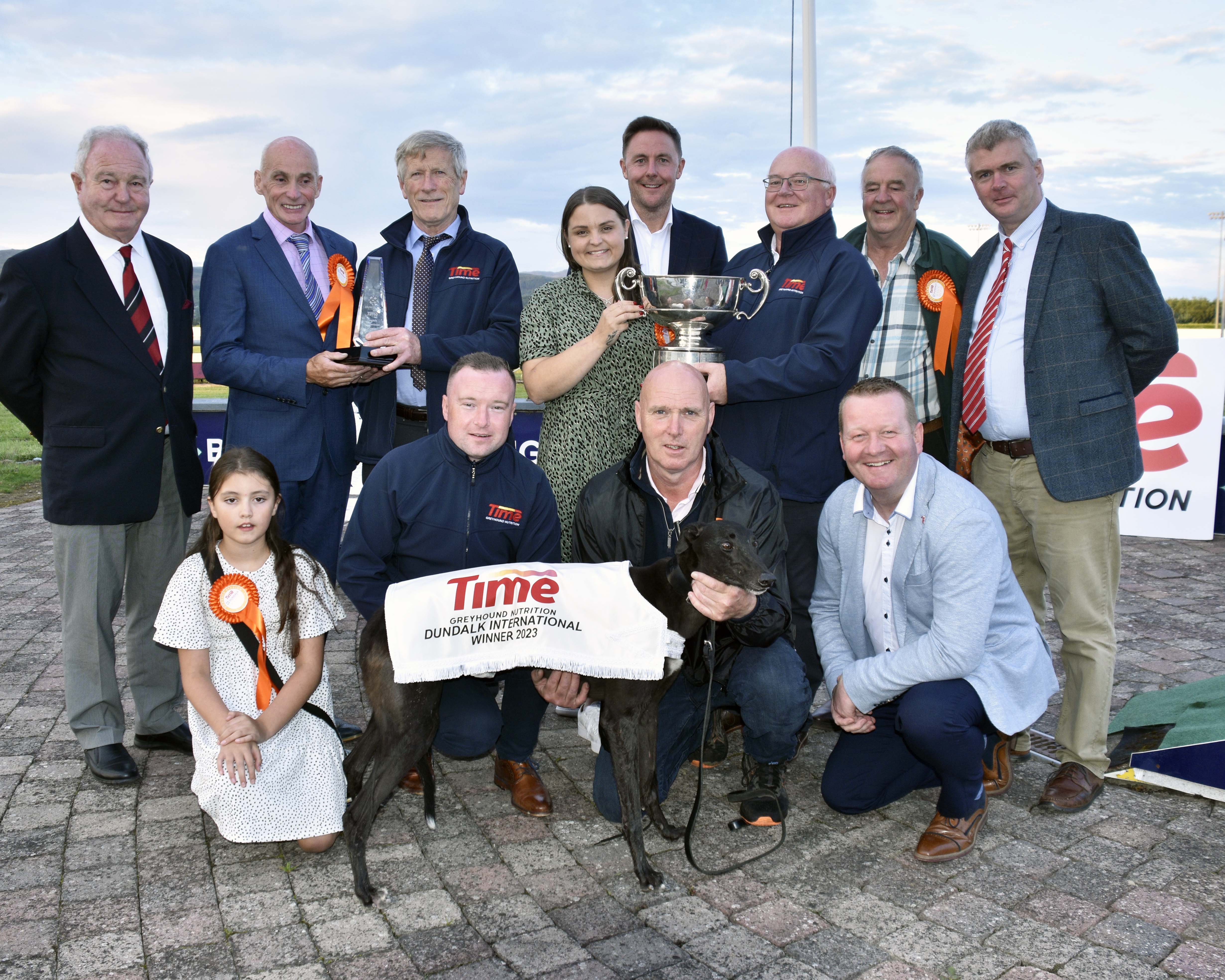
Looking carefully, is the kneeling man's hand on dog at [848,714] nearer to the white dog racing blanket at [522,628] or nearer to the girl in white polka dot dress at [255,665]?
the white dog racing blanket at [522,628]

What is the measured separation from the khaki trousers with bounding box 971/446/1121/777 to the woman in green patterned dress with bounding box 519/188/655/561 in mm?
1779

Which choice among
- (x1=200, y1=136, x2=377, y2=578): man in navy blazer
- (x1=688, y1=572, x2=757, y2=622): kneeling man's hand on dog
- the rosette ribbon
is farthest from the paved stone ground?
the rosette ribbon

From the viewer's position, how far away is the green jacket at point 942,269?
461 centimetres

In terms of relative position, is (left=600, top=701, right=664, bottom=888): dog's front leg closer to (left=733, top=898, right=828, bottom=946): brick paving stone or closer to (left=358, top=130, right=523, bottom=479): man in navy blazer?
(left=733, top=898, right=828, bottom=946): brick paving stone

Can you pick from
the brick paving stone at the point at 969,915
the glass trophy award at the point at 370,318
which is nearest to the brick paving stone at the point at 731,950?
the brick paving stone at the point at 969,915

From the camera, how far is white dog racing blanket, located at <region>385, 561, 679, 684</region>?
10.1 ft

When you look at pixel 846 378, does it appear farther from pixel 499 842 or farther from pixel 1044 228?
pixel 499 842

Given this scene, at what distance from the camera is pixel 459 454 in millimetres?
3699

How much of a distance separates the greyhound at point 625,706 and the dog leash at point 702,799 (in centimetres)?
17

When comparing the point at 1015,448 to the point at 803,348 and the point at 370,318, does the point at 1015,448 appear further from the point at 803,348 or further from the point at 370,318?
the point at 370,318

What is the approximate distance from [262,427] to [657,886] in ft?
8.75

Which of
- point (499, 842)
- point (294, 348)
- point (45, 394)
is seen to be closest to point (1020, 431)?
point (499, 842)

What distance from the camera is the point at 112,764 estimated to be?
3.91 m

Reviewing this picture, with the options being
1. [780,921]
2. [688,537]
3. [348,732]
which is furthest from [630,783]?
[348,732]
